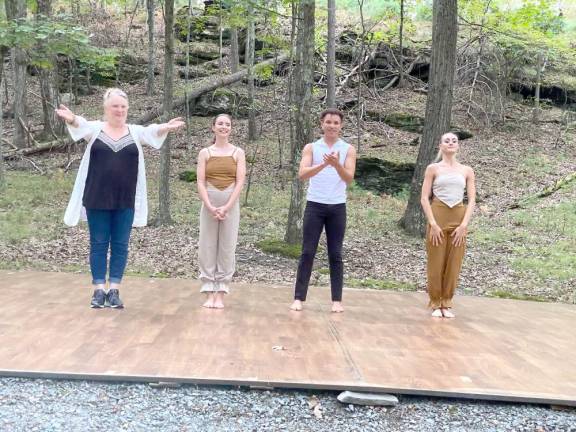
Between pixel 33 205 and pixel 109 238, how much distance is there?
19.5 ft

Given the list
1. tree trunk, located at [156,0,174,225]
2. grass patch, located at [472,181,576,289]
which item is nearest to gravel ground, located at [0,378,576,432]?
grass patch, located at [472,181,576,289]

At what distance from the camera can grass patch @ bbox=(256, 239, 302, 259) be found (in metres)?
7.20

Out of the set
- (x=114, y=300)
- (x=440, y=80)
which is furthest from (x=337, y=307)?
(x=440, y=80)

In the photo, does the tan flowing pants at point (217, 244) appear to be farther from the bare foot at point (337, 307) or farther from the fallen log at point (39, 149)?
the fallen log at point (39, 149)

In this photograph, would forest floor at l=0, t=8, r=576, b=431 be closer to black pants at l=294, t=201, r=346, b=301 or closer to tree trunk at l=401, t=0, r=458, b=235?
tree trunk at l=401, t=0, r=458, b=235

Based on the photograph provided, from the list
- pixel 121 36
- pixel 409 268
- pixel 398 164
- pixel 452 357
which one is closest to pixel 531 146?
pixel 398 164

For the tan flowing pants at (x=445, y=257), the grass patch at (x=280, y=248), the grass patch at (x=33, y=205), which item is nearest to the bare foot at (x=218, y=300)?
the tan flowing pants at (x=445, y=257)

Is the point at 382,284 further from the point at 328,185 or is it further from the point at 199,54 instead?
the point at 199,54

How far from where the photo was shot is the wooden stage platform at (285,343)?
285 centimetres

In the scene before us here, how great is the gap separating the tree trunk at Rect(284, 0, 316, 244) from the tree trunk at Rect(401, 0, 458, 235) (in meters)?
2.23

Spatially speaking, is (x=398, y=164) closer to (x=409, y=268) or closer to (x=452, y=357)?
(x=409, y=268)

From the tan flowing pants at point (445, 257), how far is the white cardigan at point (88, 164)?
2.30 metres

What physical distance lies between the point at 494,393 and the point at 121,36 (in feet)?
69.2

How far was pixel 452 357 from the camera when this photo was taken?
3346 mm
